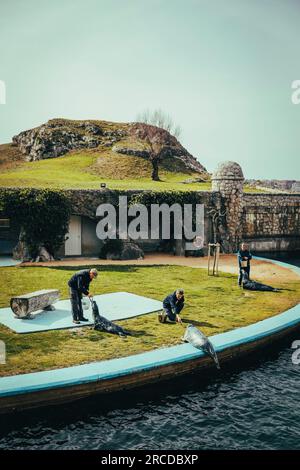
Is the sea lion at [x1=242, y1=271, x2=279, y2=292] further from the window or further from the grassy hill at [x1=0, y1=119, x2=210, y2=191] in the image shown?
the grassy hill at [x1=0, y1=119, x2=210, y2=191]

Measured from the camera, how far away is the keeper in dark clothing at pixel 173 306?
11927 millimetres

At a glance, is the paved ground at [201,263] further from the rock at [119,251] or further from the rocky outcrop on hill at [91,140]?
the rocky outcrop on hill at [91,140]

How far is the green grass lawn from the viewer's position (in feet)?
31.7

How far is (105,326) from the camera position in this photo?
11.2 meters

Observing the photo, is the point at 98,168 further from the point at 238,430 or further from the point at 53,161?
the point at 238,430

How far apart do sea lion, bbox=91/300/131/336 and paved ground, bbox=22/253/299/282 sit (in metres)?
8.92

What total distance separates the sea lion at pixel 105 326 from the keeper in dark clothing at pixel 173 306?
4.64ft

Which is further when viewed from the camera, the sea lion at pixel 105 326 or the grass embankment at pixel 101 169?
the grass embankment at pixel 101 169

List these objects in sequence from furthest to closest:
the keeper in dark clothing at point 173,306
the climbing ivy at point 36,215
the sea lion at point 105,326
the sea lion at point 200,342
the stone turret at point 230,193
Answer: the stone turret at point 230,193 → the climbing ivy at point 36,215 → the keeper in dark clothing at point 173,306 → the sea lion at point 105,326 → the sea lion at point 200,342

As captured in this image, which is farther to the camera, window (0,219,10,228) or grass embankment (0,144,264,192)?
grass embankment (0,144,264,192)

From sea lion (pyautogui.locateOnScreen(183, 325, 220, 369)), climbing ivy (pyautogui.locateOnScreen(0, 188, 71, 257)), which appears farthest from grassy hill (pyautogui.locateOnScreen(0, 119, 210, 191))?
sea lion (pyautogui.locateOnScreen(183, 325, 220, 369))

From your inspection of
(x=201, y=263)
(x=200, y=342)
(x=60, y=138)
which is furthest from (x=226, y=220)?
(x=60, y=138)
